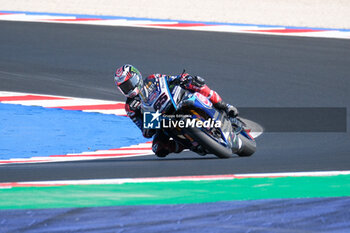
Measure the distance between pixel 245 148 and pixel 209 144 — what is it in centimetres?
71

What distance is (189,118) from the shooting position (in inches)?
330

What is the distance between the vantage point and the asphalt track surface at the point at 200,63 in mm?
12516

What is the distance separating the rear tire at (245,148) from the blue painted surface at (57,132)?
2.35 m

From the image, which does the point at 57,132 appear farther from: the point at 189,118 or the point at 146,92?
the point at 189,118

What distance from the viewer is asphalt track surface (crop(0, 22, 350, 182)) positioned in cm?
1252

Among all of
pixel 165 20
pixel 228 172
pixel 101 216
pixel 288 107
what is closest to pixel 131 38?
pixel 165 20

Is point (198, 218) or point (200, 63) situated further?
point (200, 63)

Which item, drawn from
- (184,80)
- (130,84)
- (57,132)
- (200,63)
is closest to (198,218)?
(130,84)

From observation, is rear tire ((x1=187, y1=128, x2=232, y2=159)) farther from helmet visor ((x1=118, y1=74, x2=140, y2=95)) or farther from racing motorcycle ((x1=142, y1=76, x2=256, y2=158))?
helmet visor ((x1=118, y1=74, x2=140, y2=95))

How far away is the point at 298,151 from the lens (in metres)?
9.40

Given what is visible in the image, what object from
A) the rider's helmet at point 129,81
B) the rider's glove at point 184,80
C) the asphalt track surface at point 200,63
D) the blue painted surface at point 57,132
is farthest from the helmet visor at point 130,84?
the blue painted surface at point 57,132

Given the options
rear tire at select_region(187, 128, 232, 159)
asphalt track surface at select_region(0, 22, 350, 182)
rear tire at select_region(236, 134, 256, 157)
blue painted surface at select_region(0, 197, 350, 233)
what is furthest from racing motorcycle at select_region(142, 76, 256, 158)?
blue painted surface at select_region(0, 197, 350, 233)

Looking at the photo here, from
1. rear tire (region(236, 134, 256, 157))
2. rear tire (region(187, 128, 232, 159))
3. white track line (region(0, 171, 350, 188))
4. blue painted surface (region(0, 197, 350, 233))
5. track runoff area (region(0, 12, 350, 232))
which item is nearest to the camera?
blue painted surface (region(0, 197, 350, 233))

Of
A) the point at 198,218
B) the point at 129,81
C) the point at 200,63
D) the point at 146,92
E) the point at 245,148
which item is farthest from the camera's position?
the point at 200,63
